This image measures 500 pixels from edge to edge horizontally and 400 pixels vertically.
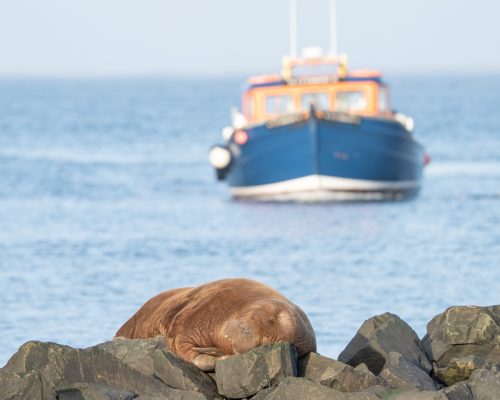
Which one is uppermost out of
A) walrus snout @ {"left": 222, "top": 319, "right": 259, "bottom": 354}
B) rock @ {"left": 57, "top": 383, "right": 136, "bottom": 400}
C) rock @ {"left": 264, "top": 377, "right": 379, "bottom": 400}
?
walrus snout @ {"left": 222, "top": 319, "right": 259, "bottom": 354}

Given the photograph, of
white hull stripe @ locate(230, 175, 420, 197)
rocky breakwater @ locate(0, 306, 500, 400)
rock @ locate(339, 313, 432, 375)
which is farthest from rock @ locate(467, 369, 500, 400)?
white hull stripe @ locate(230, 175, 420, 197)

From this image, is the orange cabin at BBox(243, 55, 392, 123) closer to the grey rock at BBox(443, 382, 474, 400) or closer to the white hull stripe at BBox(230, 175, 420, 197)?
the white hull stripe at BBox(230, 175, 420, 197)

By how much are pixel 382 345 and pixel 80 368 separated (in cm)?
202

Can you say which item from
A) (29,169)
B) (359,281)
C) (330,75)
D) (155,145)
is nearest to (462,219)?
(330,75)

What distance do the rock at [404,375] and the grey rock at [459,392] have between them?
350 millimetres

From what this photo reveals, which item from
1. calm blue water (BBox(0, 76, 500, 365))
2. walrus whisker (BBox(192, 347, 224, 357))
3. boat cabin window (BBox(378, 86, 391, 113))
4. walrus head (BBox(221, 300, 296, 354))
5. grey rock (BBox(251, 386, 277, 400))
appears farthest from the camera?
boat cabin window (BBox(378, 86, 391, 113))

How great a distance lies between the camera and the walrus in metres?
8.13

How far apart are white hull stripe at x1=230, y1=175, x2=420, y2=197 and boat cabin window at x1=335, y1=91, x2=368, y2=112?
3.88 feet

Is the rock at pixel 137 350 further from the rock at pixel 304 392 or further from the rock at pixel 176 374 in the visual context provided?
the rock at pixel 304 392

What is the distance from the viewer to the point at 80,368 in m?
7.82

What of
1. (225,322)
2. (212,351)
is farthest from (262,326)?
(212,351)

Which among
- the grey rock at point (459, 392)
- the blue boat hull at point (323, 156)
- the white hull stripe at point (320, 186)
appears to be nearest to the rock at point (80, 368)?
the grey rock at point (459, 392)

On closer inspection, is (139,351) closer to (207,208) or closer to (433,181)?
(207,208)

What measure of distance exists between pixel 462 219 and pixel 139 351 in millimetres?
15694
